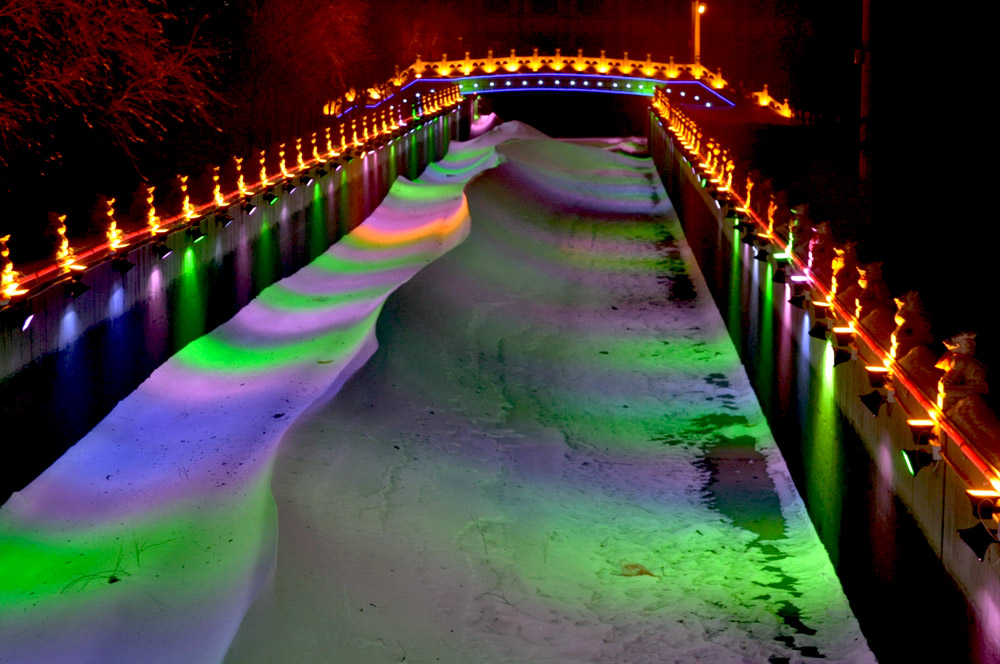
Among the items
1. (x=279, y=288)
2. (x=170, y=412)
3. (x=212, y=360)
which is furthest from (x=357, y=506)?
(x=279, y=288)

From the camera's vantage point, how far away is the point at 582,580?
8.76 m

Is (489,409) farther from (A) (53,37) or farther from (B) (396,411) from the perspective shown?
(A) (53,37)

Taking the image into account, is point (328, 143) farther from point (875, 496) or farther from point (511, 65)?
point (511, 65)

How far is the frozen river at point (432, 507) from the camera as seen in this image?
777 centimetres

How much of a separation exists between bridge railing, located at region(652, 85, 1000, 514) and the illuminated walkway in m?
1.64

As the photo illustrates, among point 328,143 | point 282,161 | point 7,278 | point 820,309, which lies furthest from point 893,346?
point 328,143

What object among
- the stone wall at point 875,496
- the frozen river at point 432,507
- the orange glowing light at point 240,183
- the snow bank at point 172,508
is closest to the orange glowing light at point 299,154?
the orange glowing light at point 240,183

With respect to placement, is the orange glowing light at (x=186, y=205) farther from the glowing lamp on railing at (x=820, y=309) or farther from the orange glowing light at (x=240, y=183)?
the glowing lamp on railing at (x=820, y=309)

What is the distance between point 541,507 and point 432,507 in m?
0.91

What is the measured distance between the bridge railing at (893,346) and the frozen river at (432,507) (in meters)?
1.64

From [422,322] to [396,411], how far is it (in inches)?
146

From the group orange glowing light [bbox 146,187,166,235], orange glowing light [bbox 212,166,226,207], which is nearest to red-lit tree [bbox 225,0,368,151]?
orange glowing light [bbox 212,166,226,207]

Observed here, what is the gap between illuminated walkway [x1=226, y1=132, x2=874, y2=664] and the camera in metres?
7.71

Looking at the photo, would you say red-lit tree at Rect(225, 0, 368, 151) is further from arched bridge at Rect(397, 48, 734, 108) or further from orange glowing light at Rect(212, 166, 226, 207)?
arched bridge at Rect(397, 48, 734, 108)
